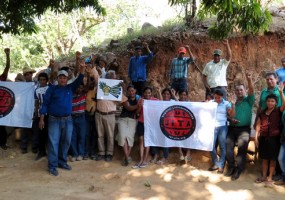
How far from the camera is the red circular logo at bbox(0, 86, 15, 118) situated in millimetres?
6535

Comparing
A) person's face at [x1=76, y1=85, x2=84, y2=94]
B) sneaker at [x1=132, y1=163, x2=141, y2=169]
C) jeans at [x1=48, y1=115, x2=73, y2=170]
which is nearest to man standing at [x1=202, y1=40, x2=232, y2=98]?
sneaker at [x1=132, y1=163, x2=141, y2=169]

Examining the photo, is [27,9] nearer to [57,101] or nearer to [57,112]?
[57,101]

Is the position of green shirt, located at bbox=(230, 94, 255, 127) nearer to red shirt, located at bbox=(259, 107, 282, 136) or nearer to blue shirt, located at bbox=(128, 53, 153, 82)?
red shirt, located at bbox=(259, 107, 282, 136)

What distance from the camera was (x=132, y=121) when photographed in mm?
6223

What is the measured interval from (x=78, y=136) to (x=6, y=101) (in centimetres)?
168

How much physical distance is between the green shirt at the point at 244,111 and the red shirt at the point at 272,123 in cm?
27

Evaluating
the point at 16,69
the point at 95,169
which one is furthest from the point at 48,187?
the point at 16,69

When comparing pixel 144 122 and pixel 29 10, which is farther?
pixel 29 10

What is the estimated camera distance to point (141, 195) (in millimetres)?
4836

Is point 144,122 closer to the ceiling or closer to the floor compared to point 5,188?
closer to the ceiling

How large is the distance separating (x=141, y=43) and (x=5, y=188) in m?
6.03

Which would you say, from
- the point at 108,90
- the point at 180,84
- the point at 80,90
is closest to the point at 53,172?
the point at 80,90

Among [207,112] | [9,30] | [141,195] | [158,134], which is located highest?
[9,30]

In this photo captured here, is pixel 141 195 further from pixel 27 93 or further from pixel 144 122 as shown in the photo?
pixel 27 93
